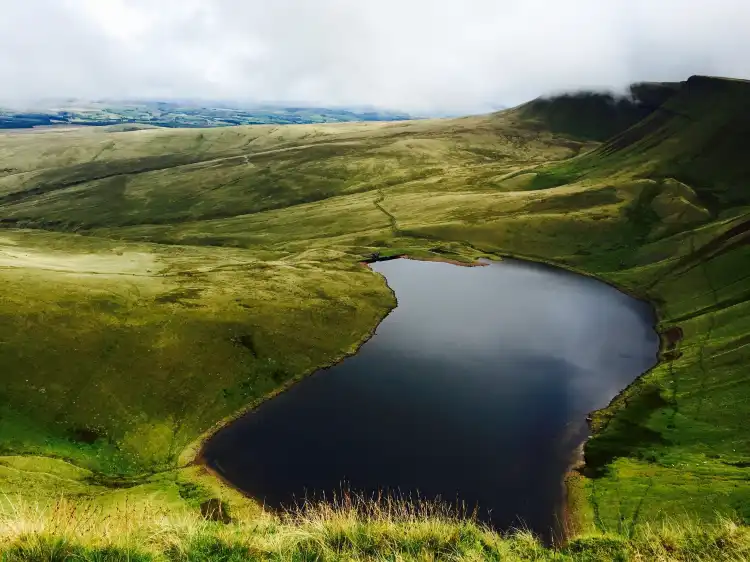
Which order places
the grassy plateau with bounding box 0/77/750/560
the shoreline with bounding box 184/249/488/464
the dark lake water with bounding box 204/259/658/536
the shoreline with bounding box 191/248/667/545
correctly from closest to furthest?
1. the grassy plateau with bounding box 0/77/750/560
2. the shoreline with bounding box 191/248/667/545
3. the dark lake water with bounding box 204/259/658/536
4. the shoreline with bounding box 184/249/488/464

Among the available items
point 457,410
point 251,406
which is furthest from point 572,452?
point 251,406

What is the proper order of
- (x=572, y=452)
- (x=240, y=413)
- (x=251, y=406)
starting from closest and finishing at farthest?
(x=572, y=452) → (x=240, y=413) → (x=251, y=406)

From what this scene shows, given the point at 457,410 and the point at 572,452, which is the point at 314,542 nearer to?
the point at 572,452

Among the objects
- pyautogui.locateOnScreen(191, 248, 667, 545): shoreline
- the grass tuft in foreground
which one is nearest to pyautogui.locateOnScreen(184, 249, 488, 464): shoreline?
pyautogui.locateOnScreen(191, 248, 667, 545): shoreline

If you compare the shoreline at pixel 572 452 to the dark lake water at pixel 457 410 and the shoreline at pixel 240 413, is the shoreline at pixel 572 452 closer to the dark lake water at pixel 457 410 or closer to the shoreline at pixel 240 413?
the shoreline at pixel 240 413

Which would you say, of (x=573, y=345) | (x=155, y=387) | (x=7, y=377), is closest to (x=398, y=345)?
(x=573, y=345)

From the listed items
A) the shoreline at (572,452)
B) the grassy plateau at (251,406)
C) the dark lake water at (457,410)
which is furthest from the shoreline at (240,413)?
the dark lake water at (457,410)

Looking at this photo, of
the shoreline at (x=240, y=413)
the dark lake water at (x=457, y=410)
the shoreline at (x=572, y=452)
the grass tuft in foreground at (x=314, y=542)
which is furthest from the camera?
the shoreline at (x=240, y=413)

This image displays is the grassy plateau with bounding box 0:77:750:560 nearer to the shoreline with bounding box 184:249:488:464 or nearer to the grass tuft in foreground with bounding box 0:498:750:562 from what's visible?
the grass tuft in foreground with bounding box 0:498:750:562

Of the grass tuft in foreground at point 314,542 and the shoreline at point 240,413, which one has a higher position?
the grass tuft in foreground at point 314,542
